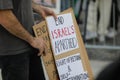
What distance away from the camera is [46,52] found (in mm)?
3703

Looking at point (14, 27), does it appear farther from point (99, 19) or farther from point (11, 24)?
point (99, 19)

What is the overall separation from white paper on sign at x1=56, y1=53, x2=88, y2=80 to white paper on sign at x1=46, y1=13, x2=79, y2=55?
9 cm

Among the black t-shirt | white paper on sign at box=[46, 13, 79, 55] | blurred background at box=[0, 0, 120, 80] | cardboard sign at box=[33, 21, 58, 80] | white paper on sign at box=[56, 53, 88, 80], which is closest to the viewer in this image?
the black t-shirt

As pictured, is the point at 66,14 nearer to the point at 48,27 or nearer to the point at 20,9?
the point at 48,27

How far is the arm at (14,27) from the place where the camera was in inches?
125

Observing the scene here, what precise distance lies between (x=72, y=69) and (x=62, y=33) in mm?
348

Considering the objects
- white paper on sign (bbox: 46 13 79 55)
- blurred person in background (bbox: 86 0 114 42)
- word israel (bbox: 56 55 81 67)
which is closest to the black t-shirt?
white paper on sign (bbox: 46 13 79 55)

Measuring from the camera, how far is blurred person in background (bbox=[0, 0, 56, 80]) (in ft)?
10.5

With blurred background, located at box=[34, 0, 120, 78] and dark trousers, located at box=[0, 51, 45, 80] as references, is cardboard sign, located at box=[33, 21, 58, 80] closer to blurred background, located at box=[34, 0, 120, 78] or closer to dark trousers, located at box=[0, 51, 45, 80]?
dark trousers, located at box=[0, 51, 45, 80]

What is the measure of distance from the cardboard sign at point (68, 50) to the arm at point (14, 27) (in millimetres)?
532

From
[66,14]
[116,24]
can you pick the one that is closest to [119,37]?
[116,24]

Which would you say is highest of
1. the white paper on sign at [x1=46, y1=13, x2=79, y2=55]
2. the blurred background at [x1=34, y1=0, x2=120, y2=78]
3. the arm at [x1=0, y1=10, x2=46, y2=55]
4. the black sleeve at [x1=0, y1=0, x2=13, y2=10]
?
the black sleeve at [x1=0, y1=0, x2=13, y2=10]

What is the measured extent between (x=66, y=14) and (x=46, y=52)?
49cm

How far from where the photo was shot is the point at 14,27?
3221 mm
